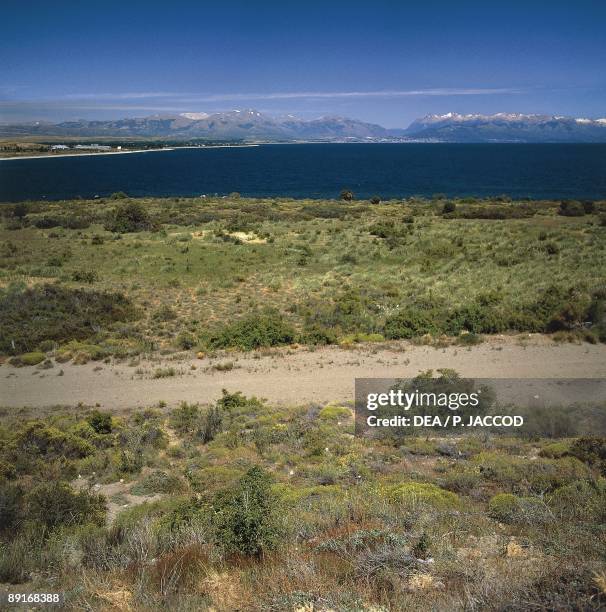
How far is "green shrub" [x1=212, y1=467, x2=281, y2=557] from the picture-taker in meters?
5.21

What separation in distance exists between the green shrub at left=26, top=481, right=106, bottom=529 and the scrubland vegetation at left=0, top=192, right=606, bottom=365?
8.13 m

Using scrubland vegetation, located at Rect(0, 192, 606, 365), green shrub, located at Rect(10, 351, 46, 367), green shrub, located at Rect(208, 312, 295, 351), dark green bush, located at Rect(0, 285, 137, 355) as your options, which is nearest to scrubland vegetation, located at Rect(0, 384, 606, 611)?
green shrub, located at Rect(10, 351, 46, 367)

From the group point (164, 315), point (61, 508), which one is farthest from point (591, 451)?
point (164, 315)

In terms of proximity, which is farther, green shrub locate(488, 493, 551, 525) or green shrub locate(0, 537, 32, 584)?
green shrub locate(488, 493, 551, 525)

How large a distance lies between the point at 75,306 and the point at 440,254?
61.7ft

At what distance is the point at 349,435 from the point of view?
1047 centimetres

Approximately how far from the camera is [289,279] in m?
24.5

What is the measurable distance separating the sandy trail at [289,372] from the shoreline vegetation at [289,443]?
3.3 inches

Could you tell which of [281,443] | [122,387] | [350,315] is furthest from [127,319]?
[281,443]

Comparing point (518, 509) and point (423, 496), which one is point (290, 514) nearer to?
point (423, 496)

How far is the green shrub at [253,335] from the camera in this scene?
51.6 feet

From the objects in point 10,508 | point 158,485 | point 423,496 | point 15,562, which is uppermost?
point 15,562

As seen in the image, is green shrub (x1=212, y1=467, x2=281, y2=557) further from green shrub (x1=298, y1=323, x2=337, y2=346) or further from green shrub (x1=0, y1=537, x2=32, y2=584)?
green shrub (x1=298, y1=323, x2=337, y2=346)

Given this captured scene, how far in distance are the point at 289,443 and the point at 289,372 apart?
13.2 feet
